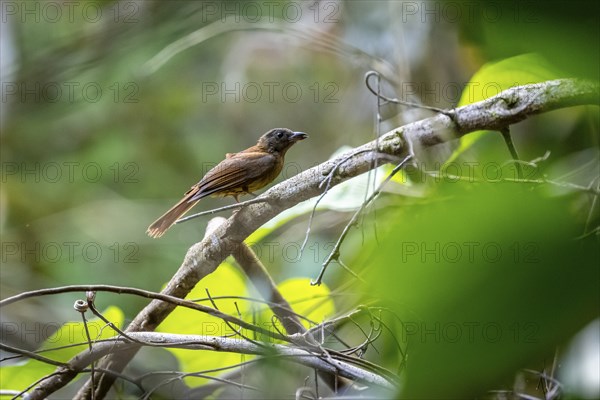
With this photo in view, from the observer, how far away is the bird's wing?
1951 mm

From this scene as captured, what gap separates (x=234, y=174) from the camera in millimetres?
1962

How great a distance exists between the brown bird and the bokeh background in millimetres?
376

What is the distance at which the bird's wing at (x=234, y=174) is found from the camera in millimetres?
1951

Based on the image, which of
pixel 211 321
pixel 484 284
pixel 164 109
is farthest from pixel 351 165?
pixel 164 109

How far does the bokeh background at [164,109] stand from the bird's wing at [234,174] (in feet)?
1.33

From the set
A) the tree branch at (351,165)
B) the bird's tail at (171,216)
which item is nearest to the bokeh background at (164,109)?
the bird's tail at (171,216)

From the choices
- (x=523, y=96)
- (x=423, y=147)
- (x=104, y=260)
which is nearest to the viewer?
(x=523, y=96)

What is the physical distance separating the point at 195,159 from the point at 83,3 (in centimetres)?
118

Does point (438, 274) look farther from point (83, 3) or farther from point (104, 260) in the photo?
point (83, 3)

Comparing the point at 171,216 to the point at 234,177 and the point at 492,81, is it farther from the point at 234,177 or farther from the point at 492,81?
the point at 492,81

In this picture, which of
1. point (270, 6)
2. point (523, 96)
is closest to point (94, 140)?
point (270, 6)

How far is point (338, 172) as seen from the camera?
1498 mm

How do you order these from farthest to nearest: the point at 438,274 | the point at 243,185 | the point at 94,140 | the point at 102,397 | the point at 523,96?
1. the point at 94,140
2. the point at 243,185
3. the point at 102,397
4. the point at 523,96
5. the point at 438,274

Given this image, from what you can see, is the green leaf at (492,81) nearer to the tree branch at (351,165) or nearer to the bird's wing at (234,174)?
the tree branch at (351,165)
